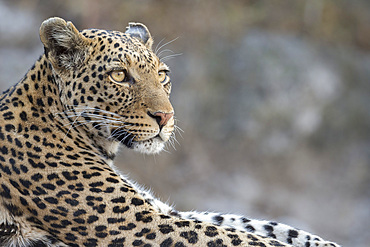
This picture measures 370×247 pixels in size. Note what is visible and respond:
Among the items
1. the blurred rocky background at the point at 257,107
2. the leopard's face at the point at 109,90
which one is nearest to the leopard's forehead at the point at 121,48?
the leopard's face at the point at 109,90

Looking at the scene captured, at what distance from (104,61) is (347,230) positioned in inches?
603

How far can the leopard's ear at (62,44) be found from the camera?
19.2 feet

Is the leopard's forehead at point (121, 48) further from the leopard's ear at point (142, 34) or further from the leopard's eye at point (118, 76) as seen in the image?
the leopard's ear at point (142, 34)

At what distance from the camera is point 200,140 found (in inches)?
782

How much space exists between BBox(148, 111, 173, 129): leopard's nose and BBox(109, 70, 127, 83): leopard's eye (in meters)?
0.49

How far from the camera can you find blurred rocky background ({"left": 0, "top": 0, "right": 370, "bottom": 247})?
61.9 ft

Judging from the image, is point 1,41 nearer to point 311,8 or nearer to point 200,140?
point 200,140

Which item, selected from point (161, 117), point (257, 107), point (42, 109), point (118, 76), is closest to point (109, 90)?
point (118, 76)

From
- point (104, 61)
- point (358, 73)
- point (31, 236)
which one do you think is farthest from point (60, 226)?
point (358, 73)

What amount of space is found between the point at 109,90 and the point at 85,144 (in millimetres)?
723

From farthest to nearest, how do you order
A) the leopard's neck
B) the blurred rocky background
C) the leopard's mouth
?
the blurred rocky background
the leopard's mouth
the leopard's neck

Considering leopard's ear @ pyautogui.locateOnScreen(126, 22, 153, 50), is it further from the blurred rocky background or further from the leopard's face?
the blurred rocky background

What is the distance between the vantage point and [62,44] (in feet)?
19.4

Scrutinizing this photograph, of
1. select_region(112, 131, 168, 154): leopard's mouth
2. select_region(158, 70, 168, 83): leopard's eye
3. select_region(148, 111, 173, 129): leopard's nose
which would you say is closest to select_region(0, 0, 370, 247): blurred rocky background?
select_region(158, 70, 168, 83): leopard's eye
